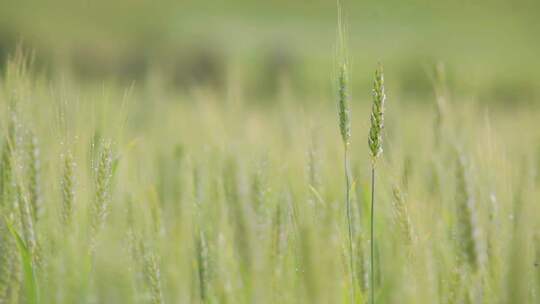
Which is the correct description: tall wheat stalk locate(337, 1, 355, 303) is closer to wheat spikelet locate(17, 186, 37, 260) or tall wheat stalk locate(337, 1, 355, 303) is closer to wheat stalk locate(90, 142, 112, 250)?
wheat stalk locate(90, 142, 112, 250)

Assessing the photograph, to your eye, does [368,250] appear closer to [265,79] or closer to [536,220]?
[536,220]

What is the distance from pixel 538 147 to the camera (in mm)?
2059

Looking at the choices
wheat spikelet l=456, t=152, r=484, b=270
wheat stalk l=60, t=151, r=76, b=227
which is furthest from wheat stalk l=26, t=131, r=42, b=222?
wheat spikelet l=456, t=152, r=484, b=270

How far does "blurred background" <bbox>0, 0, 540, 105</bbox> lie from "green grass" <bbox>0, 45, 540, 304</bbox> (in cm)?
1370

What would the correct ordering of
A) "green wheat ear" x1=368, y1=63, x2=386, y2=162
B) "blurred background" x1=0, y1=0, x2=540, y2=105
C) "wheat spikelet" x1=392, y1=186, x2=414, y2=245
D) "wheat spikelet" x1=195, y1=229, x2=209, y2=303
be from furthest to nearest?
"blurred background" x1=0, y1=0, x2=540, y2=105
"wheat spikelet" x1=195, y1=229, x2=209, y2=303
"wheat spikelet" x1=392, y1=186, x2=414, y2=245
"green wheat ear" x1=368, y1=63, x2=386, y2=162

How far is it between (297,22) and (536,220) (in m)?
46.6

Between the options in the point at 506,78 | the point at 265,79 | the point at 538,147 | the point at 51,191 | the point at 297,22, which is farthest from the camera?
the point at 297,22

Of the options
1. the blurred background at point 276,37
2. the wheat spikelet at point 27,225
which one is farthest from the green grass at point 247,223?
the blurred background at point 276,37

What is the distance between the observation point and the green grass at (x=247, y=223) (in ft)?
3.71

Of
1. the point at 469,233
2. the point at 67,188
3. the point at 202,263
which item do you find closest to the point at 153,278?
the point at 202,263

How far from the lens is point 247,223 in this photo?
1.66 metres

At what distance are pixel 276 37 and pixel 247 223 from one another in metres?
32.1

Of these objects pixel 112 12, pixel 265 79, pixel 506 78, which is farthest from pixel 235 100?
pixel 112 12

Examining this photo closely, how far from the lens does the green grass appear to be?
1.13 meters
